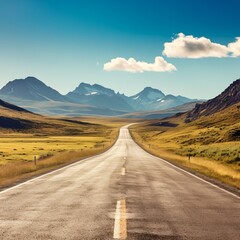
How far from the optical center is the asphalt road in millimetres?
8594

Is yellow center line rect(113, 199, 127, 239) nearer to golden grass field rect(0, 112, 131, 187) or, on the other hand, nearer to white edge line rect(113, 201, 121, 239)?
white edge line rect(113, 201, 121, 239)

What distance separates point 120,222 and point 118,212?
1403 mm

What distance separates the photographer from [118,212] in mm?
10953

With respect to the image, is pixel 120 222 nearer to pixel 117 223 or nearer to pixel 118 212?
pixel 117 223

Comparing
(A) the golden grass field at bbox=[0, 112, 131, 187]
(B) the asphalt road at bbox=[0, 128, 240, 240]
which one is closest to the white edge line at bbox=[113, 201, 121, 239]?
(B) the asphalt road at bbox=[0, 128, 240, 240]

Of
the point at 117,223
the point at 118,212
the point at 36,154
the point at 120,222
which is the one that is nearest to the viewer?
the point at 117,223

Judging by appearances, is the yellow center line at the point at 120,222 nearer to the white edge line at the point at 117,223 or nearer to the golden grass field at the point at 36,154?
the white edge line at the point at 117,223

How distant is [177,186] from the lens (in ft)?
58.0

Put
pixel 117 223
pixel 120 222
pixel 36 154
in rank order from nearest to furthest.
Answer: pixel 117 223 → pixel 120 222 → pixel 36 154

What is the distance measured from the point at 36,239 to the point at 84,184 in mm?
10158

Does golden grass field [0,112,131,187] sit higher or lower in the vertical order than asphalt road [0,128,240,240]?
lower

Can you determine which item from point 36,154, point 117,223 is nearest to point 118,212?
point 117,223

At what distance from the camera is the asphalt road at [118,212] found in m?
8.59

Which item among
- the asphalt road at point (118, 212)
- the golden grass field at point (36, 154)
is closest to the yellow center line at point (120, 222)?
the asphalt road at point (118, 212)
